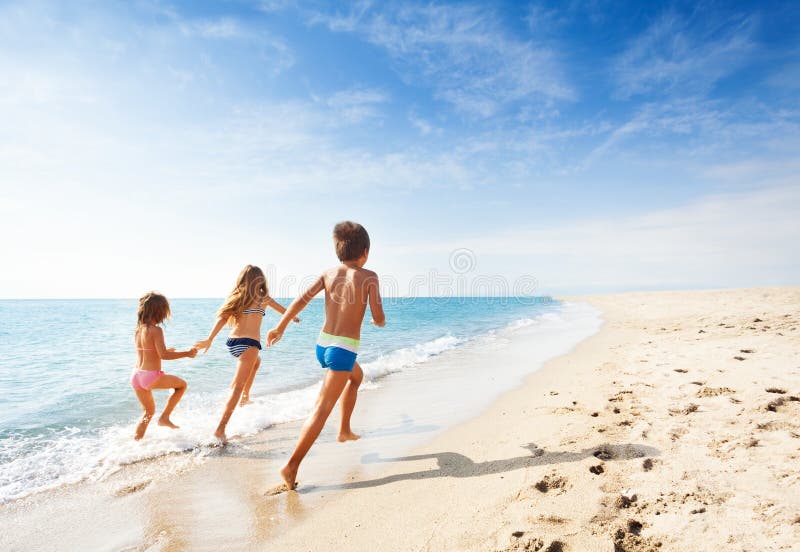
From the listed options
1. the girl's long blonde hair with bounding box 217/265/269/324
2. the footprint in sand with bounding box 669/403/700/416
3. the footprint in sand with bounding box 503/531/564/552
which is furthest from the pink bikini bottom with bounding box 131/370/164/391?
the footprint in sand with bounding box 669/403/700/416

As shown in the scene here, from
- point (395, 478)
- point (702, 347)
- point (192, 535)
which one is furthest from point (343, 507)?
point (702, 347)

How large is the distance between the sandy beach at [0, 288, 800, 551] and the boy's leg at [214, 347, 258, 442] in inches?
11.9

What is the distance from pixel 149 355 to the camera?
5.08 m

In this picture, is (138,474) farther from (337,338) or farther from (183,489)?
(337,338)

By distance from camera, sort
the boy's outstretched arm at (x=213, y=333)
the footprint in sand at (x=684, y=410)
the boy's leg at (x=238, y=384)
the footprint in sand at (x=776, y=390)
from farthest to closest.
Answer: the boy's outstretched arm at (x=213, y=333) → the boy's leg at (x=238, y=384) → the footprint in sand at (x=776, y=390) → the footprint in sand at (x=684, y=410)

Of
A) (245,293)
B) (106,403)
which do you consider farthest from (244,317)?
(106,403)

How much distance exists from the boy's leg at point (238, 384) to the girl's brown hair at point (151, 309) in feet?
3.78

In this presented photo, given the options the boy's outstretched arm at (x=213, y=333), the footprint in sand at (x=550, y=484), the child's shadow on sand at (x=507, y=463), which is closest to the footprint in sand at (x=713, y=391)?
the child's shadow on sand at (x=507, y=463)

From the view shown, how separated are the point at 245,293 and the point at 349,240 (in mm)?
2148

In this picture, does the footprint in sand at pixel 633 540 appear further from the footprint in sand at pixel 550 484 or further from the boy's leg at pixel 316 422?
the boy's leg at pixel 316 422

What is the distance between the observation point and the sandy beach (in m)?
2.62

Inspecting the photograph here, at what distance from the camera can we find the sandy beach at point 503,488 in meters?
2.62

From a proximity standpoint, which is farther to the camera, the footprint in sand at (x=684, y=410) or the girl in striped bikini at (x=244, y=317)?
the girl in striped bikini at (x=244, y=317)

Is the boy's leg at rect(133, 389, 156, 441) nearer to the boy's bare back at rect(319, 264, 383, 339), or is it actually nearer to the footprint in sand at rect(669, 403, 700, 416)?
the boy's bare back at rect(319, 264, 383, 339)
